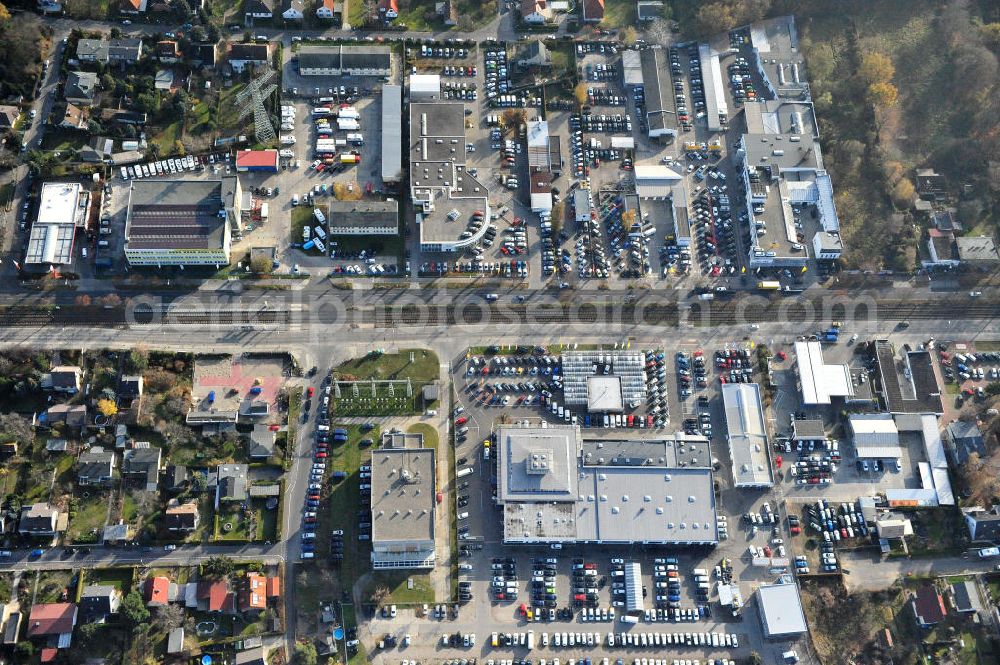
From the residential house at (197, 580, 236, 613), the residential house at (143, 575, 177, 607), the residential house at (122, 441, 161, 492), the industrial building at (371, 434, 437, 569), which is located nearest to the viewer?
the residential house at (143, 575, 177, 607)

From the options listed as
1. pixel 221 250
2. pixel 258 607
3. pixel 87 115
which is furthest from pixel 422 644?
pixel 87 115

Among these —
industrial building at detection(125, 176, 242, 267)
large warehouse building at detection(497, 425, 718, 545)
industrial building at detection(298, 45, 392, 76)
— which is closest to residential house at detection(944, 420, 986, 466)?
large warehouse building at detection(497, 425, 718, 545)

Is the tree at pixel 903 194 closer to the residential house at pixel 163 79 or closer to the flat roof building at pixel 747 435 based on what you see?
the flat roof building at pixel 747 435

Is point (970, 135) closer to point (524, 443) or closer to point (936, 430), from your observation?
point (936, 430)

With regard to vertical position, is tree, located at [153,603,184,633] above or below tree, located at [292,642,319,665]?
above

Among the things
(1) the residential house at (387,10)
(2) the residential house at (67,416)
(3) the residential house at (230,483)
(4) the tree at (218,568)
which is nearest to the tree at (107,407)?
(2) the residential house at (67,416)

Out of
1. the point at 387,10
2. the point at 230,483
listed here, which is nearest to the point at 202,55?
the point at 387,10

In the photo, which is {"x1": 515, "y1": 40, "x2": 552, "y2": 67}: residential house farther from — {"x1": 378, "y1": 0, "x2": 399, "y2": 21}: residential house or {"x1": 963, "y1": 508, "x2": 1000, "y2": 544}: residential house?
{"x1": 963, "y1": 508, "x2": 1000, "y2": 544}: residential house
